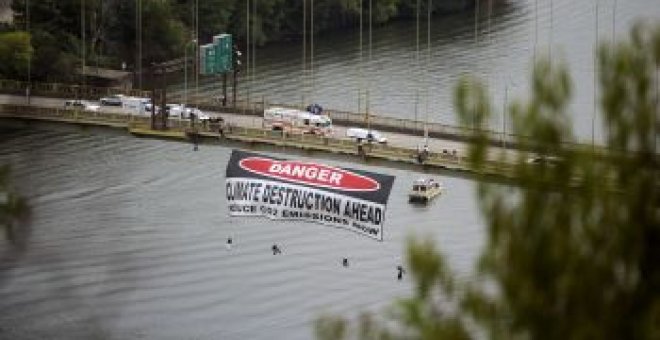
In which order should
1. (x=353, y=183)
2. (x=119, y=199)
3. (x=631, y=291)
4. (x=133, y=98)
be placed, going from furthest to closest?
(x=133, y=98)
(x=119, y=199)
(x=353, y=183)
(x=631, y=291)

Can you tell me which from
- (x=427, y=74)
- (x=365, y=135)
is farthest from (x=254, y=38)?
(x=365, y=135)

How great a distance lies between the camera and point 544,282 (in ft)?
17.7

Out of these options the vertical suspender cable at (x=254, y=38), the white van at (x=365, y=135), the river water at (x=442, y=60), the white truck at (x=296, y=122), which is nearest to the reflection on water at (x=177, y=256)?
the white van at (x=365, y=135)

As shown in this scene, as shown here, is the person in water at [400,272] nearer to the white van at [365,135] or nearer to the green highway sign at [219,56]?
the white van at [365,135]

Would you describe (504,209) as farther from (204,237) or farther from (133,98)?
(133,98)

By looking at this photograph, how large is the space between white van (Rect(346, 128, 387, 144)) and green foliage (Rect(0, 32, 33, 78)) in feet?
33.6

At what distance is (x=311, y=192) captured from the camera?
16859mm

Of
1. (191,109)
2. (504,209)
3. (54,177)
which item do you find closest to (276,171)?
(191,109)

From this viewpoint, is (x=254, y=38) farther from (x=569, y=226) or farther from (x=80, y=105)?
(x=569, y=226)

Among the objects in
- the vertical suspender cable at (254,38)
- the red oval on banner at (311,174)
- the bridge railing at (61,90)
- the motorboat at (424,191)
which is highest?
the vertical suspender cable at (254,38)

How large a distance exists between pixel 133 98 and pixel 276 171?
29.1 ft

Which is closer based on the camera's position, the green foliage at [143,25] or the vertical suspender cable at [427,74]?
the vertical suspender cable at [427,74]

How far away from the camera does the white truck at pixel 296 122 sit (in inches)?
822

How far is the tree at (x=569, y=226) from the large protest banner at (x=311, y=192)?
1082 cm
